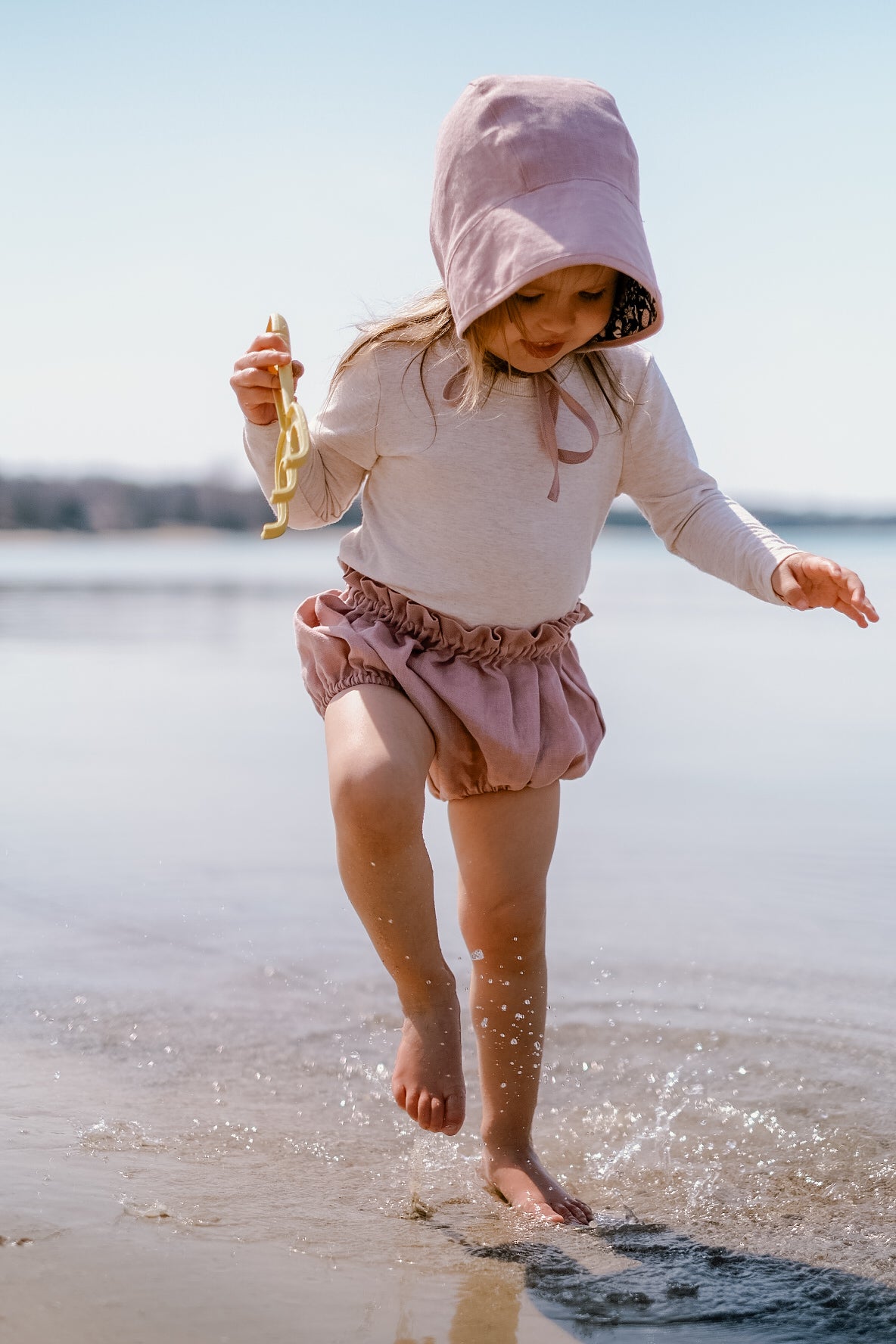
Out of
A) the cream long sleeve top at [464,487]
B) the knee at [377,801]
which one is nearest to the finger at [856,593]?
the cream long sleeve top at [464,487]

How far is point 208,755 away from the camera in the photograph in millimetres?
5105

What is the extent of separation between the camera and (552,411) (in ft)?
7.39

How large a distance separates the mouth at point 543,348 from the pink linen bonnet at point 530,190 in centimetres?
10

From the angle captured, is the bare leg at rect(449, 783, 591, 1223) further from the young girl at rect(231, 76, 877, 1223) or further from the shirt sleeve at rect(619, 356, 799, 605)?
the shirt sleeve at rect(619, 356, 799, 605)

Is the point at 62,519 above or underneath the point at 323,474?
underneath

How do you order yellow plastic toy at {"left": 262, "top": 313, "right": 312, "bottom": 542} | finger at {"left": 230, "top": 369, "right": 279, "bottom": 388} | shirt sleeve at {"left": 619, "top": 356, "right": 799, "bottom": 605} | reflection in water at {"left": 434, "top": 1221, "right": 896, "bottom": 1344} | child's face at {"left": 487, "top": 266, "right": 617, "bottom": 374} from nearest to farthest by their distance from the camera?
reflection in water at {"left": 434, "top": 1221, "right": 896, "bottom": 1344} → yellow plastic toy at {"left": 262, "top": 313, "right": 312, "bottom": 542} → child's face at {"left": 487, "top": 266, "right": 617, "bottom": 374} → finger at {"left": 230, "top": 369, "right": 279, "bottom": 388} → shirt sleeve at {"left": 619, "top": 356, "right": 799, "bottom": 605}

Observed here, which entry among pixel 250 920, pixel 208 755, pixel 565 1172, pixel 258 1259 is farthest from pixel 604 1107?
pixel 208 755

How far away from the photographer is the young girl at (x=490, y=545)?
6.73ft

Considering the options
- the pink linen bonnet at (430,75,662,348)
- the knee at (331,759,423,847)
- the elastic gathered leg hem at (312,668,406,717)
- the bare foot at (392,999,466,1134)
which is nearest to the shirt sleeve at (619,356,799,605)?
the pink linen bonnet at (430,75,662,348)

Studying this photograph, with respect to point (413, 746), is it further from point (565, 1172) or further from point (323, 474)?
point (565, 1172)

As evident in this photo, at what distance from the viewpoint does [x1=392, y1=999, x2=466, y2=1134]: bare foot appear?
6.66 ft

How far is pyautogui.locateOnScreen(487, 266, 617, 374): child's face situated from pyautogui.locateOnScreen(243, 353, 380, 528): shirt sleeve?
0.68ft

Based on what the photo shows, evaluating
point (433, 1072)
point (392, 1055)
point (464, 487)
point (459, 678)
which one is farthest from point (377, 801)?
point (392, 1055)

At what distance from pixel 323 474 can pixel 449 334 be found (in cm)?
29
